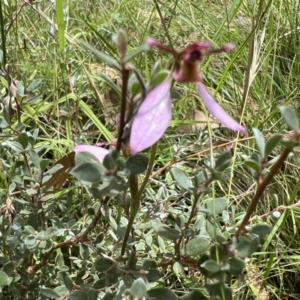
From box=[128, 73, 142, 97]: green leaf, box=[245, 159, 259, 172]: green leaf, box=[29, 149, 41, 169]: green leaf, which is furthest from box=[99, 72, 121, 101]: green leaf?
box=[29, 149, 41, 169]: green leaf

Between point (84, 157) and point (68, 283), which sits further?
point (68, 283)

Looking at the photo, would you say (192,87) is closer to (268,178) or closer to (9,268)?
(9,268)

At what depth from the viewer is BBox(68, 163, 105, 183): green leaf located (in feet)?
1.60

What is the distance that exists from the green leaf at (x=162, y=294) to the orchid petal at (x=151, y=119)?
0.73 feet

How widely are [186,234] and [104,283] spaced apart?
125 millimetres

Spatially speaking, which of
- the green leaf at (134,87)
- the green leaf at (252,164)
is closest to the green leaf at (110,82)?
the green leaf at (134,87)

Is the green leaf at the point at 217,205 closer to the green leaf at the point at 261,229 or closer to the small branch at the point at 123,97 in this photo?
the green leaf at the point at 261,229

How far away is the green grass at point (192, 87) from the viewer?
3.34 feet

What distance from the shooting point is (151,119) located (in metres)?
0.44

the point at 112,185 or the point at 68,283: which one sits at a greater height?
the point at 112,185

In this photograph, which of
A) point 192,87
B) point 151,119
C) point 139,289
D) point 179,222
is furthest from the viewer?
point 192,87

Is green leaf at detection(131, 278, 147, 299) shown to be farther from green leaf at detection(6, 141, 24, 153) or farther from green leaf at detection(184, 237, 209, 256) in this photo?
green leaf at detection(6, 141, 24, 153)

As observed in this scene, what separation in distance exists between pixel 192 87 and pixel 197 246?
76 centimetres

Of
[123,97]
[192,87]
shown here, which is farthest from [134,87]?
[192,87]
